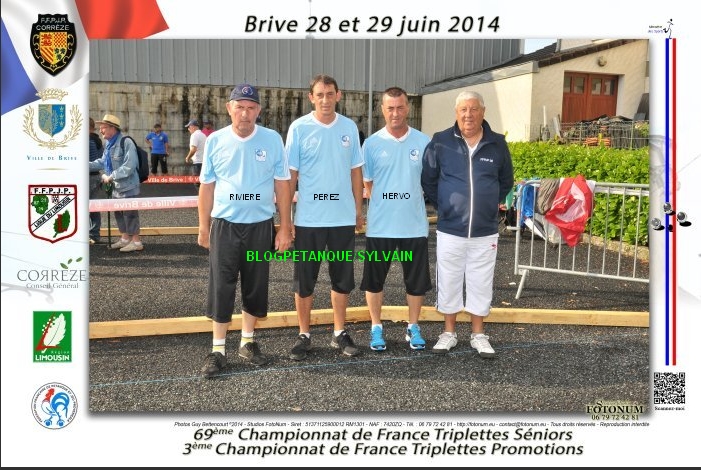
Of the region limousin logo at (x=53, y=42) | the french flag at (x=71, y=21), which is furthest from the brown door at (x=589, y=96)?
the region limousin logo at (x=53, y=42)

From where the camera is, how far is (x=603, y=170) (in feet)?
28.8

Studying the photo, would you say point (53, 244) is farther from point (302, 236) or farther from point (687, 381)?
point (687, 381)

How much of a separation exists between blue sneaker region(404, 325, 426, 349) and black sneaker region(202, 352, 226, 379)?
155 cm

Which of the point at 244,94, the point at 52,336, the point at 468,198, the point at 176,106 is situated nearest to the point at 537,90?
the point at 176,106

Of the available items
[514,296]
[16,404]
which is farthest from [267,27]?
[514,296]

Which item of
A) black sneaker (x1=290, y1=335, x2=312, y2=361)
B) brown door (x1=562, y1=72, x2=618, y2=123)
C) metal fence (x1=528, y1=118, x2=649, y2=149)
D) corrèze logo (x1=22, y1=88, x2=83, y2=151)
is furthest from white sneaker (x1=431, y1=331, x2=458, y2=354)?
brown door (x1=562, y1=72, x2=618, y2=123)

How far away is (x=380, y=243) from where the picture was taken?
450cm

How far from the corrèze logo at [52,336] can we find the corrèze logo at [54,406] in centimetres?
17

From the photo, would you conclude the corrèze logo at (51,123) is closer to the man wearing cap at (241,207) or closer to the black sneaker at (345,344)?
the man wearing cap at (241,207)

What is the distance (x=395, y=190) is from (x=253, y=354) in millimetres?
1718

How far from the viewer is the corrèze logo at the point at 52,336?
311cm

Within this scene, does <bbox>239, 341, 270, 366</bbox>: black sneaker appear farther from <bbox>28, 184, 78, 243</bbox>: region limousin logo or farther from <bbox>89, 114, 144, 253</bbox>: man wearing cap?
<bbox>89, 114, 144, 253</bbox>: man wearing cap

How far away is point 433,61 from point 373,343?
278 centimetres

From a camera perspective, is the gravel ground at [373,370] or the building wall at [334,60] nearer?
the gravel ground at [373,370]
